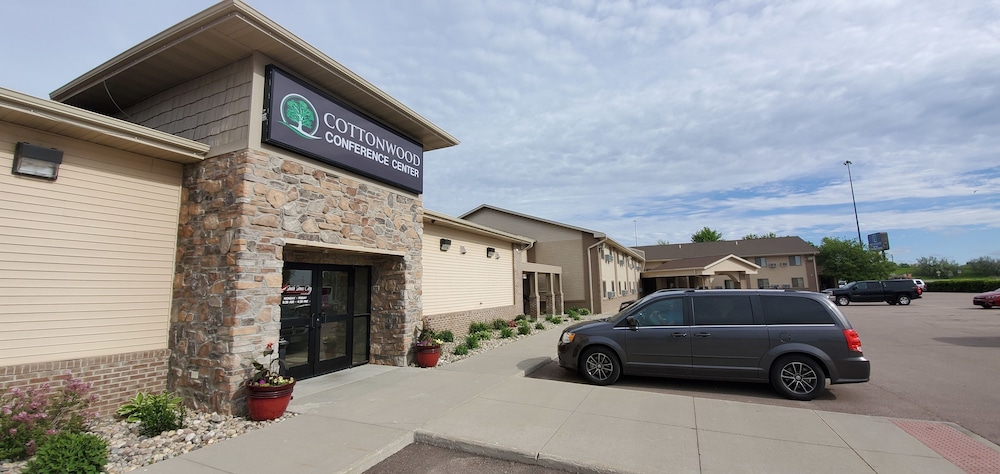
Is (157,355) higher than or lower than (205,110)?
lower

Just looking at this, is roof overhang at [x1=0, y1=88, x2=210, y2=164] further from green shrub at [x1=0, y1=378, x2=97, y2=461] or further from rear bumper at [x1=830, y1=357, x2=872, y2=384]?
rear bumper at [x1=830, y1=357, x2=872, y2=384]

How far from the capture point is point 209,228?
596cm

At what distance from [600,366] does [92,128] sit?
7997mm

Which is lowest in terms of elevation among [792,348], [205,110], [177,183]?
[792,348]

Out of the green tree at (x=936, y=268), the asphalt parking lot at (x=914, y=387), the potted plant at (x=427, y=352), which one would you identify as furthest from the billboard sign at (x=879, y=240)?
the potted plant at (x=427, y=352)

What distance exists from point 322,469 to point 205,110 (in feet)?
18.7

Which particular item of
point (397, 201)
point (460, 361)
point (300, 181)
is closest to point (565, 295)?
point (460, 361)

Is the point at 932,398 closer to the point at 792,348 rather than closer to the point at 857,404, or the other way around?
the point at 857,404

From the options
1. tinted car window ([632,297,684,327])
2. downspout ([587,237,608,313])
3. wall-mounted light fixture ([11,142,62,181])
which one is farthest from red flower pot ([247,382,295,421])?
downspout ([587,237,608,313])

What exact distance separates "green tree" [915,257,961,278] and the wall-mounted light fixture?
100756mm

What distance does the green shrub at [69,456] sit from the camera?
3570 millimetres

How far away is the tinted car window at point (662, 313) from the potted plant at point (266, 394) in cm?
559

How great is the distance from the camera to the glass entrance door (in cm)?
727

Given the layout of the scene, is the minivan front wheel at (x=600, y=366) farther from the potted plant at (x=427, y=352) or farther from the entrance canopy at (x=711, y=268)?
the entrance canopy at (x=711, y=268)
